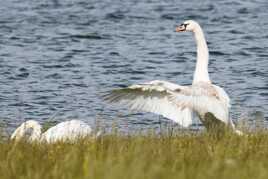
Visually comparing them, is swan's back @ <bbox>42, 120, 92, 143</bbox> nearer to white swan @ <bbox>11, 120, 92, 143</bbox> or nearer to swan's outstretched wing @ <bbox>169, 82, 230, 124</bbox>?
white swan @ <bbox>11, 120, 92, 143</bbox>

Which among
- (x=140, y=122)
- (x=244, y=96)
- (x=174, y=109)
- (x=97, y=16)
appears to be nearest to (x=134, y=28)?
(x=97, y=16)

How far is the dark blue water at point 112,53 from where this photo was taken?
53.6ft

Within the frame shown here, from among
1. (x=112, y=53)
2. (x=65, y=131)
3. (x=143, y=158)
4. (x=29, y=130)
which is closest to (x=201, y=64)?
(x=65, y=131)

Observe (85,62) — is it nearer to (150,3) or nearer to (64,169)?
(150,3)

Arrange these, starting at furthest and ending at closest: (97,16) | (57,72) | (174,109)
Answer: (97,16) < (57,72) < (174,109)

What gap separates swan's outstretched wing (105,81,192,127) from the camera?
31.9 feet

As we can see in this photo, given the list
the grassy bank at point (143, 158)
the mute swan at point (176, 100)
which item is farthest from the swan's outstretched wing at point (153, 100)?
the grassy bank at point (143, 158)

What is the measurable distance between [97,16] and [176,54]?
6.28 meters

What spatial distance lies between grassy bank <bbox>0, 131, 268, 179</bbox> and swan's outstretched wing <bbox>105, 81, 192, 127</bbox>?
27 centimetres

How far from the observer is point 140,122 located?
570 inches

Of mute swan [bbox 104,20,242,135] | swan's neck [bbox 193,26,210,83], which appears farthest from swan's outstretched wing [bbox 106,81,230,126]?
swan's neck [bbox 193,26,210,83]

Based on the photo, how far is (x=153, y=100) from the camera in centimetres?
992

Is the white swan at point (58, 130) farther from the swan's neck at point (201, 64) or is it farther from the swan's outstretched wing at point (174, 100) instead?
the swan's neck at point (201, 64)

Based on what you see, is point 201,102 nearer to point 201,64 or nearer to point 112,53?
point 201,64
